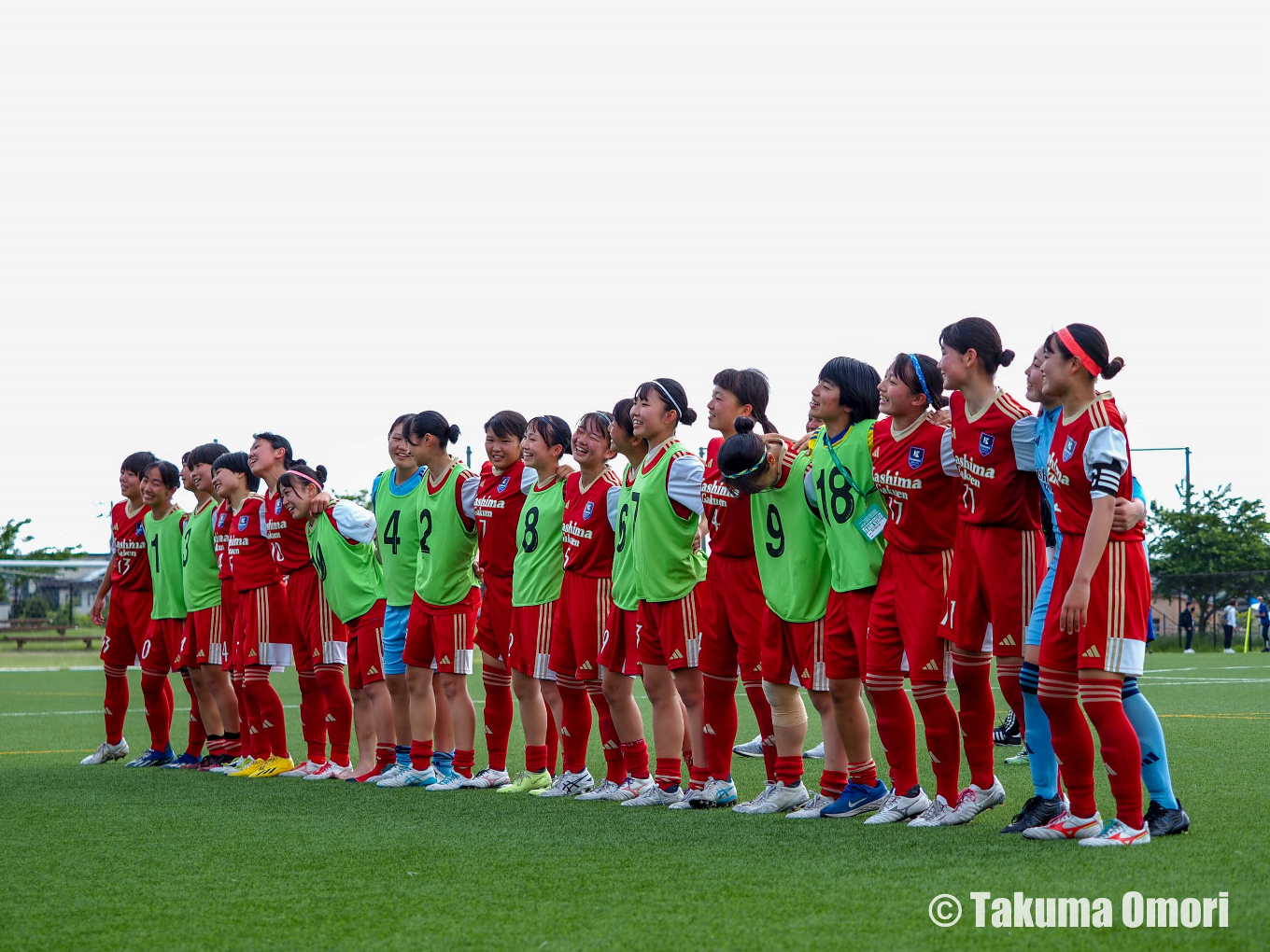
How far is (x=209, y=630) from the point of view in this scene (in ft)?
29.9

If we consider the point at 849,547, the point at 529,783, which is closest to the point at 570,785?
the point at 529,783

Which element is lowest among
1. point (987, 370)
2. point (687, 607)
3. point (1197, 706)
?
point (1197, 706)

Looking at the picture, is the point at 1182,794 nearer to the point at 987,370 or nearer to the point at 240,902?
the point at 987,370

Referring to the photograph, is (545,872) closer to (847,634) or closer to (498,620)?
(847,634)

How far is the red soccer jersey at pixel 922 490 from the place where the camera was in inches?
220

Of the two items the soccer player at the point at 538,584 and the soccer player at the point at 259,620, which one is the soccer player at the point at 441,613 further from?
the soccer player at the point at 259,620

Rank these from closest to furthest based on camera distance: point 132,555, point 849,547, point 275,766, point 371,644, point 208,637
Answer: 1. point 849,547
2. point 371,644
3. point 275,766
4. point 208,637
5. point 132,555

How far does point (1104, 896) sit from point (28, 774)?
22.5 feet

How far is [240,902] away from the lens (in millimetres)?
4199

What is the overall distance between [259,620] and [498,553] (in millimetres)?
1968

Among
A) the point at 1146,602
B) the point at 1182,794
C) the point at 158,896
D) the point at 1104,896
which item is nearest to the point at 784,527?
the point at 1146,602

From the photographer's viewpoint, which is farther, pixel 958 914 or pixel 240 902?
pixel 240 902

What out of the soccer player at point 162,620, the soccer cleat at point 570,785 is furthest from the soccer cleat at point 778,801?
the soccer player at point 162,620

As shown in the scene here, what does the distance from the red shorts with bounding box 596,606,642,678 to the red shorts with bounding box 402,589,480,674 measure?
118cm
